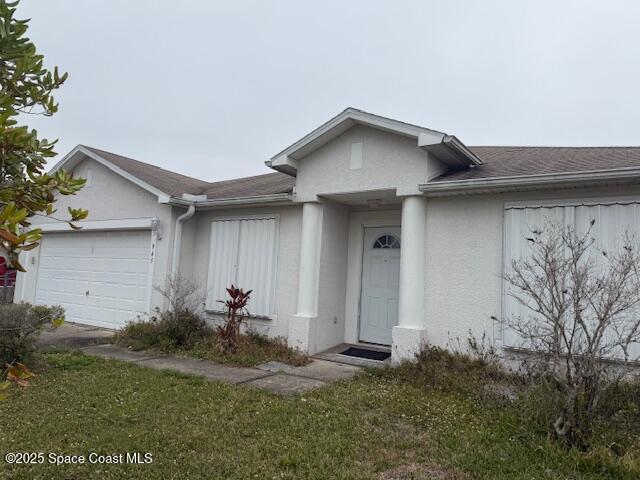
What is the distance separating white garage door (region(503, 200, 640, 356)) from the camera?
5.89m

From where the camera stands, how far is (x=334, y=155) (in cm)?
824

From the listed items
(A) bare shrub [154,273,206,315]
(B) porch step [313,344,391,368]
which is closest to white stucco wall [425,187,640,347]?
(B) porch step [313,344,391,368]

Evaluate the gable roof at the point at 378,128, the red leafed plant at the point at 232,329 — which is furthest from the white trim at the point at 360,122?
the red leafed plant at the point at 232,329

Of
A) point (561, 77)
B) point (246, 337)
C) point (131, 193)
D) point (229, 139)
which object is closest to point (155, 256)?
point (131, 193)

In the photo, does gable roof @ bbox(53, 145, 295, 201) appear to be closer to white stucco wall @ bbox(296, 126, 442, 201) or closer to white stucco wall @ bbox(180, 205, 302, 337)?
white stucco wall @ bbox(180, 205, 302, 337)

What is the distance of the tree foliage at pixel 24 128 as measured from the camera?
1969 millimetres

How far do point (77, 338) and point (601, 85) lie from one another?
2194 cm

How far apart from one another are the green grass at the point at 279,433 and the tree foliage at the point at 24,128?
255 centimetres

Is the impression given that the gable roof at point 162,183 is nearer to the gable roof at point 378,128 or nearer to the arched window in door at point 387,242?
the gable roof at point 378,128

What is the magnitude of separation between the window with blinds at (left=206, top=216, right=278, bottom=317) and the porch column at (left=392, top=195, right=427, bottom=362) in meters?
2.86

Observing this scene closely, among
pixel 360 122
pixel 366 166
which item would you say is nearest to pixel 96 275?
pixel 366 166

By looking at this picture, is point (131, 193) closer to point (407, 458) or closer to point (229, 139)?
point (407, 458)

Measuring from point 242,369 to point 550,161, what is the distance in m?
6.29

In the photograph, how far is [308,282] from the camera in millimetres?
8250
